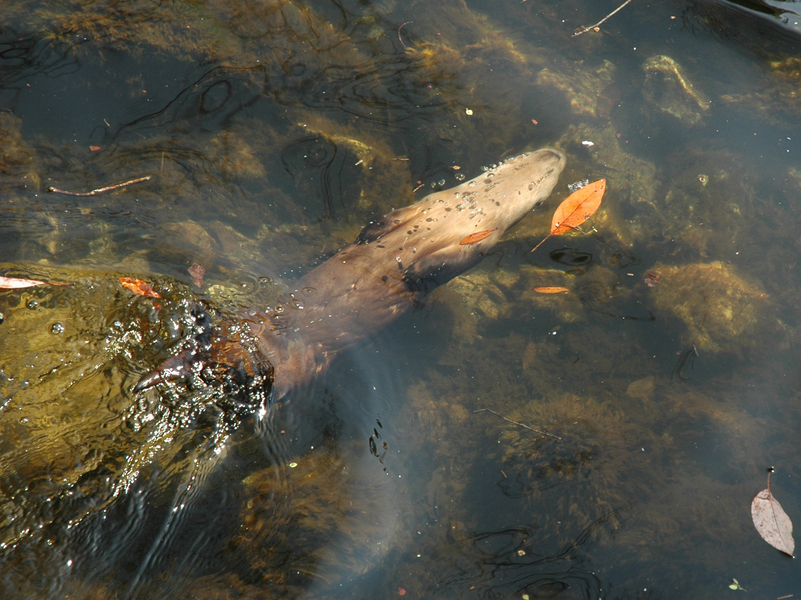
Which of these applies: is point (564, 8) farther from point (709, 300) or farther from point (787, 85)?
point (709, 300)

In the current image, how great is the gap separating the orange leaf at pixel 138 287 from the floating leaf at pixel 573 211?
3.28m

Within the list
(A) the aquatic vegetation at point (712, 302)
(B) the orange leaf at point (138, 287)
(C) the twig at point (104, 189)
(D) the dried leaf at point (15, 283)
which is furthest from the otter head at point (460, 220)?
(D) the dried leaf at point (15, 283)

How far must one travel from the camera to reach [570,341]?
157 inches

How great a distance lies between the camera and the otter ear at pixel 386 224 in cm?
388

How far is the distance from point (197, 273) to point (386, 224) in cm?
155

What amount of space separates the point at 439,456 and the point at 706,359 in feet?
7.93

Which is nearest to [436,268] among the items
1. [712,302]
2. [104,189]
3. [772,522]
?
[712,302]

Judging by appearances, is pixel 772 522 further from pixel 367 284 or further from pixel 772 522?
pixel 367 284

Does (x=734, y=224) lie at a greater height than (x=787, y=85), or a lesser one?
lesser

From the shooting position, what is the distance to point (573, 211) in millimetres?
4121

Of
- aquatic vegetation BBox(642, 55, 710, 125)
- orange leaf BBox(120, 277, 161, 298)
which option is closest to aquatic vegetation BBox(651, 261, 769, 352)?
aquatic vegetation BBox(642, 55, 710, 125)

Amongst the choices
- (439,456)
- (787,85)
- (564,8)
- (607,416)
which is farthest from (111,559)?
(787,85)

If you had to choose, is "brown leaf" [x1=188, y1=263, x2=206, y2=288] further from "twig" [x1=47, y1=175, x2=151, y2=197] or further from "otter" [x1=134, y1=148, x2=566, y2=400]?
"twig" [x1=47, y1=175, x2=151, y2=197]

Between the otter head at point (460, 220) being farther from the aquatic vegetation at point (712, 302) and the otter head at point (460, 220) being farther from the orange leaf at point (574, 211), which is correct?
the aquatic vegetation at point (712, 302)
